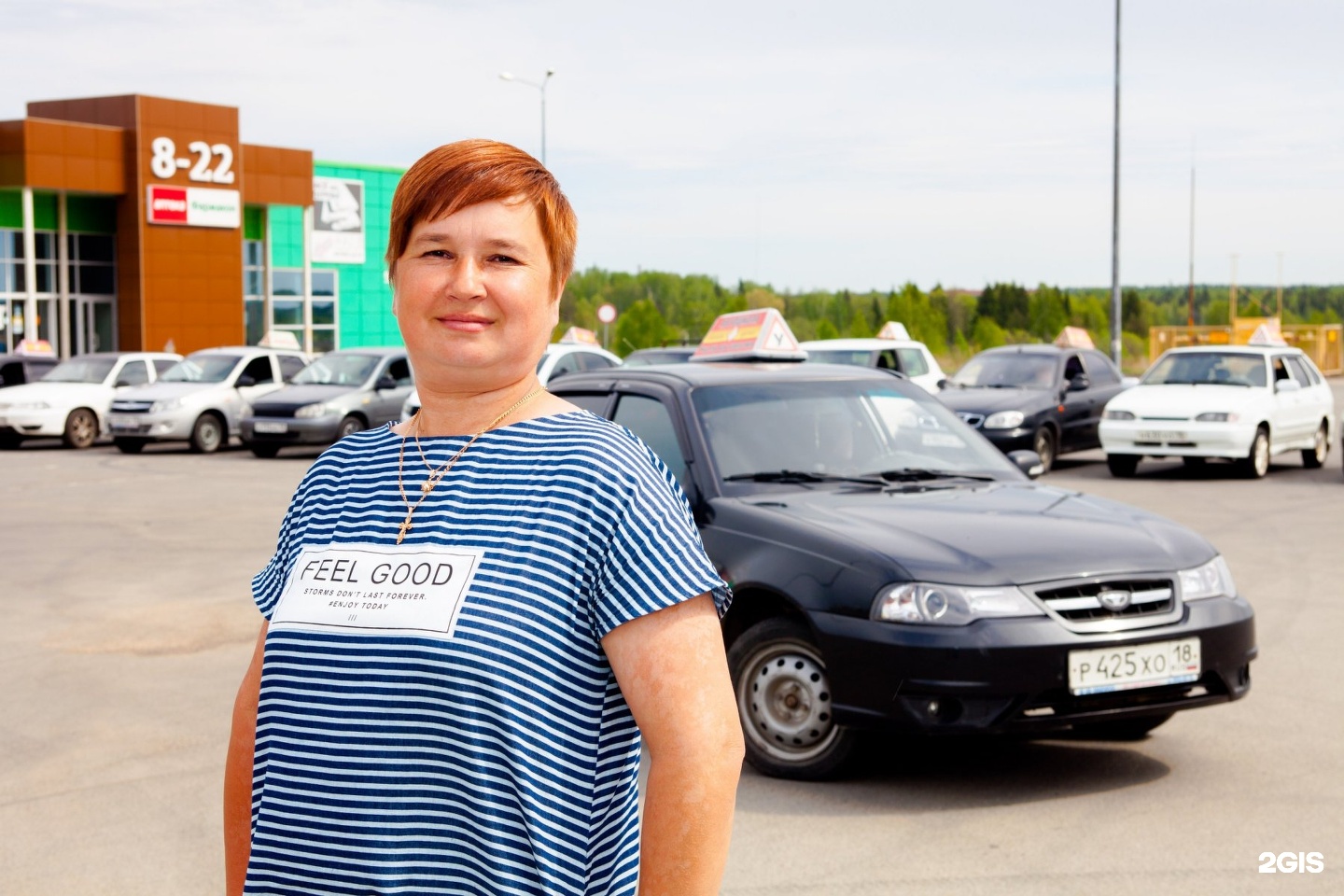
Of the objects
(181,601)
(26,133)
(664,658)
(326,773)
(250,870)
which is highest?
(26,133)

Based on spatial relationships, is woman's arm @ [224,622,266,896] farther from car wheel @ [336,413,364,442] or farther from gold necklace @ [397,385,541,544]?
car wheel @ [336,413,364,442]

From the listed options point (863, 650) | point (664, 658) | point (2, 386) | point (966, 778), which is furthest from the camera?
point (2, 386)

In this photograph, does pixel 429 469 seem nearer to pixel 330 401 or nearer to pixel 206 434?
pixel 330 401

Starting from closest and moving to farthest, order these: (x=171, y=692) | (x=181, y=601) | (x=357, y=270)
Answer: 1. (x=171, y=692)
2. (x=181, y=601)
3. (x=357, y=270)

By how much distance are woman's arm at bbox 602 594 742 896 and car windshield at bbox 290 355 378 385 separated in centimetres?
2257

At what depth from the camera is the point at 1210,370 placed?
1970cm

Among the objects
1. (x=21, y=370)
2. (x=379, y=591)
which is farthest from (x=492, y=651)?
(x=21, y=370)

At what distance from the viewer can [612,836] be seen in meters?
1.94

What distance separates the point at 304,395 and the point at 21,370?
279 inches

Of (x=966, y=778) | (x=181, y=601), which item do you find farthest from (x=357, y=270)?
(x=966, y=778)

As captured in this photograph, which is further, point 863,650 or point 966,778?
point 966,778

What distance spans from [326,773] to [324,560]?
266 mm

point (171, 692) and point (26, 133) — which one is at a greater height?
point (26, 133)

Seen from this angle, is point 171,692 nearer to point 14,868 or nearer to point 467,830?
point 14,868
